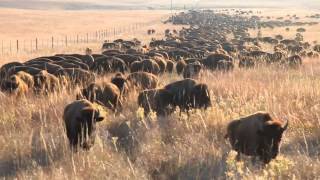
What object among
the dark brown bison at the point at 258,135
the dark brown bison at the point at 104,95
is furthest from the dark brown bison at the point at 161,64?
the dark brown bison at the point at 258,135

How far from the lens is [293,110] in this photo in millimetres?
10344

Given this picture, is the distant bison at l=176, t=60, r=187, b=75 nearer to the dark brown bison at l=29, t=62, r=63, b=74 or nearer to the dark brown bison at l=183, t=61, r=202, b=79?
the dark brown bison at l=183, t=61, r=202, b=79

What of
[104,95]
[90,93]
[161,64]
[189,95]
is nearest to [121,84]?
[104,95]

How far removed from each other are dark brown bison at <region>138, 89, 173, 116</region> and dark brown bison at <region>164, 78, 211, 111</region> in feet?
0.42

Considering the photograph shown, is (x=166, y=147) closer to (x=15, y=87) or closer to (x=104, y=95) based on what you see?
(x=104, y=95)

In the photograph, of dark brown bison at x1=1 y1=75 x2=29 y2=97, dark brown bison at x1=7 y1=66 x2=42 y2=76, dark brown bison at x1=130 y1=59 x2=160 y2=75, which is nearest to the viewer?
dark brown bison at x1=1 y1=75 x2=29 y2=97

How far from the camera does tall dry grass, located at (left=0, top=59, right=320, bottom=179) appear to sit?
741cm

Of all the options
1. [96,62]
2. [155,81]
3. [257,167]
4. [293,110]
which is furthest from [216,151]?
[96,62]

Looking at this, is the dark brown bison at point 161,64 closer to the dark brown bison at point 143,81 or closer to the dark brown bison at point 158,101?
the dark brown bison at point 143,81

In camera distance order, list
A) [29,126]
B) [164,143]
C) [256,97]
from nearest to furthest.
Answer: [164,143], [29,126], [256,97]

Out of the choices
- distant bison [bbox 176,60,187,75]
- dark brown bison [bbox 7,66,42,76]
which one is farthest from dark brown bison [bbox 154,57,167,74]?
dark brown bison [bbox 7,66,42,76]

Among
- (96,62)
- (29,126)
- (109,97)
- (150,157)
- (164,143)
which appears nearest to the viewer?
(150,157)

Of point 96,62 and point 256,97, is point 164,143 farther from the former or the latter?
point 96,62

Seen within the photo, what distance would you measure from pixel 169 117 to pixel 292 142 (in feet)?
9.56
